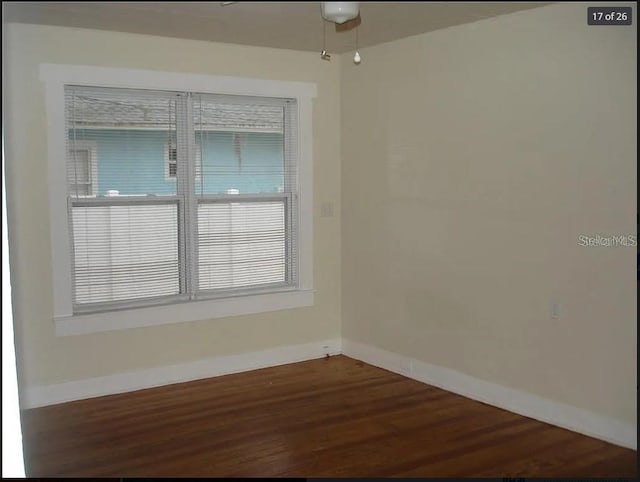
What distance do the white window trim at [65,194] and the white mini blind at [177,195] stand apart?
0.06 meters

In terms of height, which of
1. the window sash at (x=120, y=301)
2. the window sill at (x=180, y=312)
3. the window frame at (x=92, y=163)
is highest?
the window frame at (x=92, y=163)

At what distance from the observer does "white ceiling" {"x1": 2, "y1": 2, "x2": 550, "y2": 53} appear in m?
3.72

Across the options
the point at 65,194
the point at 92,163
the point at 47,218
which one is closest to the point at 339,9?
the point at 92,163

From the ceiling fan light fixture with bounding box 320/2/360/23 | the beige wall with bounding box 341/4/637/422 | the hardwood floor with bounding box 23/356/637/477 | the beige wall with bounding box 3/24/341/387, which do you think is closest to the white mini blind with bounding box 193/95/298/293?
the beige wall with bounding box 3/24/341/387

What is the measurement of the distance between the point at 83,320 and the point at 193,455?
1415 mm

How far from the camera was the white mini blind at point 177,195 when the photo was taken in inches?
180

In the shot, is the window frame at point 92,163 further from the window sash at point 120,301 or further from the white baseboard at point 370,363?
the white baseboard at point 370,363

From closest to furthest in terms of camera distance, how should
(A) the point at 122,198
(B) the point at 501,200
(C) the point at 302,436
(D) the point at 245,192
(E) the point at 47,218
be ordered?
(C) the point at 302,436, (B) the point at 501,200, (E) the point at 47,218, (A) the point at 122,198, (D) the point at 245,192

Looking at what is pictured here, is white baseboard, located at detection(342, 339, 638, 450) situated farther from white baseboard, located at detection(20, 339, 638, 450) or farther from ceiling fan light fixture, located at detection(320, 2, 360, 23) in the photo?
ceiling fan light fixture, located at detection(320, 2, 360, 23)

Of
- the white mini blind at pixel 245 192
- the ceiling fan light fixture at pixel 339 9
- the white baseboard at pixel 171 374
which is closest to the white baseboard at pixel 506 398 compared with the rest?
the white baseboard at pixel 171 374

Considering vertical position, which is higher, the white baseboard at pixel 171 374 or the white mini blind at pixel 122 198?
the white mini blind at pixel 122 198

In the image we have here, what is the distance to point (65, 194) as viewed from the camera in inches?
175

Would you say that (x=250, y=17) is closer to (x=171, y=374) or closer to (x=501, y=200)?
(x=501, y=200)

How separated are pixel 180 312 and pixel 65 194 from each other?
114 centimetres
